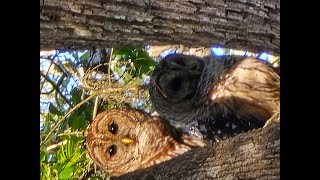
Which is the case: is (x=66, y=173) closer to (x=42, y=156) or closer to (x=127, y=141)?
(x=42, y=156)

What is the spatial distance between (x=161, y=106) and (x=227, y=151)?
223mm

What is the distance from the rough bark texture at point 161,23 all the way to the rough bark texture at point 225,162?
0.26m

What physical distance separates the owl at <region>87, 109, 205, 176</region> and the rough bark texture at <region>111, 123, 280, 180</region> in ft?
0.09

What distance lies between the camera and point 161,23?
4.72ft

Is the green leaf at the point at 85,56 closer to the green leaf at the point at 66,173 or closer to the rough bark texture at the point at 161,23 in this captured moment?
the rough bark texture at the point at 161,23

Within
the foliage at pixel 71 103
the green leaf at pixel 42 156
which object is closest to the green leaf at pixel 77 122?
the foliage at pixel 71 103

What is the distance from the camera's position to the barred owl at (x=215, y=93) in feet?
5.02

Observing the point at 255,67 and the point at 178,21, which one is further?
the point at 255,67

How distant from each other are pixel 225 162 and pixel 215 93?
0.19 m

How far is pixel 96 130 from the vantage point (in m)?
1.50

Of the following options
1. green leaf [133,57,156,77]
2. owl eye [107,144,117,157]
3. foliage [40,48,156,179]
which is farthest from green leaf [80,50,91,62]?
owl eye [107,144,117,157]

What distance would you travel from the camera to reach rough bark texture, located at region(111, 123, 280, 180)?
1528mm
